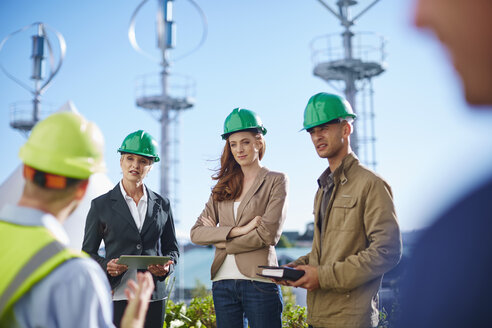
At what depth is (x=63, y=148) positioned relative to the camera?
186 centimetres

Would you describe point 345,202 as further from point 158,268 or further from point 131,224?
point 131,224

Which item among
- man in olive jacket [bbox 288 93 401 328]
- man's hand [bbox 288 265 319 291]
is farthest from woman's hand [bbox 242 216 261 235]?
man's hand [bbox 288 265 319 291]

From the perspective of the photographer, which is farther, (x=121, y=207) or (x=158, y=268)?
(x=121, y=207)

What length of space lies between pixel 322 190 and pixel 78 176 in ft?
5.99

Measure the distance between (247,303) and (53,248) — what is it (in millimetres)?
2219

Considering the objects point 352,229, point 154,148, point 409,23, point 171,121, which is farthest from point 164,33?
point 409,23

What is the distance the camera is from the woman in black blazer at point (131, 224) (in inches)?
163

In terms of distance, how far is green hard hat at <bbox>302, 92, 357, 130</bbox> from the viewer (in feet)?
10.7

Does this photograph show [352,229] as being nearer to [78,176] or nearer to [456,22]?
[78,176]

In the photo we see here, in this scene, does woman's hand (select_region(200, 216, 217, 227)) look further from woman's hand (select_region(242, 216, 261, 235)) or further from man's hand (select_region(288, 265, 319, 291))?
man's hand (select_region(288, 265, 319, 291))

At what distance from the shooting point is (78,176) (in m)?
1.86

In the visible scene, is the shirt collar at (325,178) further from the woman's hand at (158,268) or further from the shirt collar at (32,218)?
the shirt collar at (32,218)

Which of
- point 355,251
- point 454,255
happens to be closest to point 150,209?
point 355,251

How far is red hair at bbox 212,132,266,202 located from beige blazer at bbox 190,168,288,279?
0.20 feet
